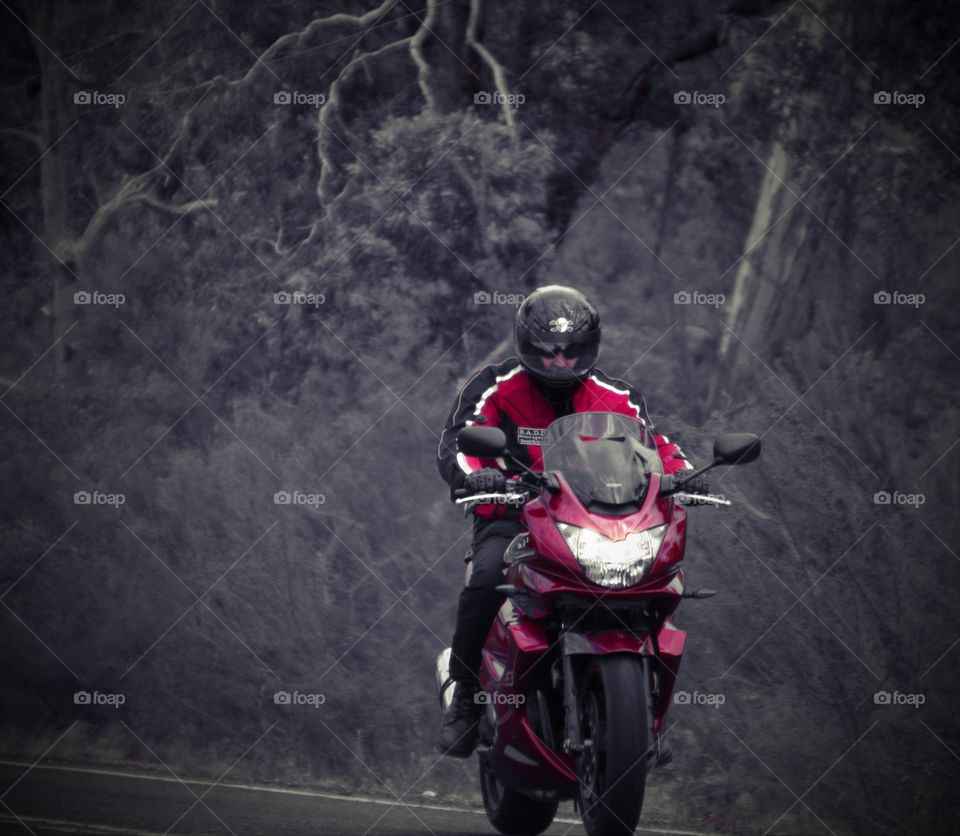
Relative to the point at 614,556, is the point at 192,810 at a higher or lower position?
lower

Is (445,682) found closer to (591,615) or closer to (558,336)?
(591,615)

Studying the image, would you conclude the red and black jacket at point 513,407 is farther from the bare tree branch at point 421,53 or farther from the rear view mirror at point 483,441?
the bare tree branch at point 421,53

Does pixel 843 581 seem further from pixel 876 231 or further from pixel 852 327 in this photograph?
pixel 876 231

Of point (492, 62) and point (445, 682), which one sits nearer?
point (445, 682)

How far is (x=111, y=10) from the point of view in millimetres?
10602

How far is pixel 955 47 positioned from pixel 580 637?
619 cm

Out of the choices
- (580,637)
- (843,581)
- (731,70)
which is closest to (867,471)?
(843,581)

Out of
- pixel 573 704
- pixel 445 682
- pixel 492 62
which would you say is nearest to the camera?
pixel 573 704

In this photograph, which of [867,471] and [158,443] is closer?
[867,471]

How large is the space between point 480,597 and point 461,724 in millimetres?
700

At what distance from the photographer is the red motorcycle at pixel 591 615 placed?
477cm

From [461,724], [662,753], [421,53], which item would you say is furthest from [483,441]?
[421,53]

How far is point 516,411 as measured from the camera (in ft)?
20.2

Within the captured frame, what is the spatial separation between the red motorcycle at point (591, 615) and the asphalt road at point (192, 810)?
5.14ft
